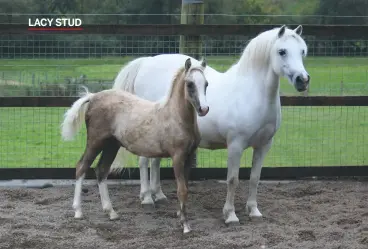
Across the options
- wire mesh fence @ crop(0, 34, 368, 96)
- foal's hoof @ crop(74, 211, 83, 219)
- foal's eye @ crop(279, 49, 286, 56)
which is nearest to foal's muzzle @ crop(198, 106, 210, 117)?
foal's eye @ crop(279, 49, 286, 56)

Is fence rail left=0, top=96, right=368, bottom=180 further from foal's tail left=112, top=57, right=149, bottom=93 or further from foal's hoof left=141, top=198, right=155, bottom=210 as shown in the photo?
foal's hoof left=141, top=198, right=155, bottom=210

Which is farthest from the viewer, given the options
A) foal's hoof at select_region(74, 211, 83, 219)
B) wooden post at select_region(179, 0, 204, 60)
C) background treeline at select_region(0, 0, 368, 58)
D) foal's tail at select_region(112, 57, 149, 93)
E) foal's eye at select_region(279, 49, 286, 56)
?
background treeline at select_region(0, 0, 368, 58)

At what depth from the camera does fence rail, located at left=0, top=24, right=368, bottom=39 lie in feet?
19.4

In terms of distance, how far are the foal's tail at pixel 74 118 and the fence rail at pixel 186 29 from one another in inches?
45.5

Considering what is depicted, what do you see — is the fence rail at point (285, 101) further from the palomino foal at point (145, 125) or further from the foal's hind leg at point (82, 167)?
the foal's hind leg at point (82, 167)

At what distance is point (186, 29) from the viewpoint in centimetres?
600

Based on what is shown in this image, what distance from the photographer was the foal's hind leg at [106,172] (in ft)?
16.2

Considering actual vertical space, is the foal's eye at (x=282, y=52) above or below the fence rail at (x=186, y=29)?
below

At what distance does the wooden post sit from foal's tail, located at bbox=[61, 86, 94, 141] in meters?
1.60

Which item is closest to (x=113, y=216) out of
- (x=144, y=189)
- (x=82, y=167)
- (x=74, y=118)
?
(x=82, y=167)

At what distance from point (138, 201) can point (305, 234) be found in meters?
1.83

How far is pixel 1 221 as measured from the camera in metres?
4.68

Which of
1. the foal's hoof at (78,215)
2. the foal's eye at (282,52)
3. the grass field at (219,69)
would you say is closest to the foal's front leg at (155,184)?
the grass field at (219,69)

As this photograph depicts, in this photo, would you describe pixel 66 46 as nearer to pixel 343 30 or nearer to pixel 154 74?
pixel 154 74
